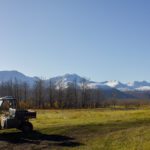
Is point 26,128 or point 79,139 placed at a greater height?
point 26,128

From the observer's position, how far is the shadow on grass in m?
30.6

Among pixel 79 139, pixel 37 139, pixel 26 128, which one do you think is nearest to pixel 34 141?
pixel 37 139

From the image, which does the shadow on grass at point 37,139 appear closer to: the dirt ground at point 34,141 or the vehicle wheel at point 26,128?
the dirt ground at point 34,141

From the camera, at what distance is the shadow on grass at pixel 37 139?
30.6 m

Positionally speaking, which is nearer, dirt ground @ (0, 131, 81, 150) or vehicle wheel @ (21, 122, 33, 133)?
dirt ground @ (0, 131, 81, 150)

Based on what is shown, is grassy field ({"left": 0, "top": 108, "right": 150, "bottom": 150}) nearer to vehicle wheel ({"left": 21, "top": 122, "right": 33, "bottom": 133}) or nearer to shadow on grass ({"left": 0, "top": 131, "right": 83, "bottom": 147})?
shadow on grass ({"left": 0, "top": 131, "right": 83, "bottom": 147})

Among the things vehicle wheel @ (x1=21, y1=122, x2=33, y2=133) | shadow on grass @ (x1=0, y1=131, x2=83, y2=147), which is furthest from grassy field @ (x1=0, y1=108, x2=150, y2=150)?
vehicle wheel @ (x1=21, y1=122, x2=33, y2=133)

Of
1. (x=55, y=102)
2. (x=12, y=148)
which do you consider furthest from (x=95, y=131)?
(x=55, y=102)

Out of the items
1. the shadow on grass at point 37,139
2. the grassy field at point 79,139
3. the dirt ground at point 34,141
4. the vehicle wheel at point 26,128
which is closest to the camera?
the grassy field at point 79,139

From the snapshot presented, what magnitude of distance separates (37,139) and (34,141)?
96cm

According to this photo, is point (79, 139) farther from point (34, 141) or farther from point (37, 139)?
point (34, 141)

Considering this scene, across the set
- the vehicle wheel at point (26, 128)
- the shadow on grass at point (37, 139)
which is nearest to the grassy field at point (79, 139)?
the shadow on grass at point (37, 139)

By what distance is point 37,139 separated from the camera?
3281 centimetres

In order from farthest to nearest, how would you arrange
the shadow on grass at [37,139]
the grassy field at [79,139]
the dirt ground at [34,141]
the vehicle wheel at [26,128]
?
the vehicle wheel at [26,128] < the shadow on grass at [37,139] < the dirt ground at [34,141] < the grassy field at [79,139]
